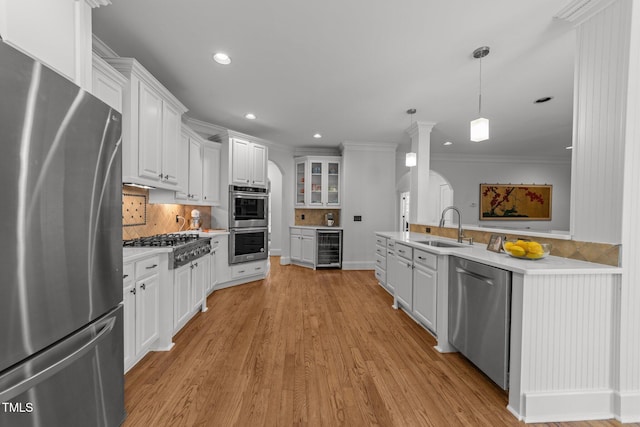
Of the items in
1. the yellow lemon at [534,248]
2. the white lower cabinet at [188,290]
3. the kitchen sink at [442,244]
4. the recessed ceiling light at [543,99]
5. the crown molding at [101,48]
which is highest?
the recessed ceiling light at [543,99]

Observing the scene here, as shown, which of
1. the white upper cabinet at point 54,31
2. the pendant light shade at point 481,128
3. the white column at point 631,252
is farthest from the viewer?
the pendant light shade at point 481,128

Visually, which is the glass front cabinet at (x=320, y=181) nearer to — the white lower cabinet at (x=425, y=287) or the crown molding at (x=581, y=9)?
the white lower cabinet at (x=425, y=287)

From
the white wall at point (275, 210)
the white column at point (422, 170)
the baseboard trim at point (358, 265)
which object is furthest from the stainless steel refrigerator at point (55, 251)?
the white wall at point (275, 210)

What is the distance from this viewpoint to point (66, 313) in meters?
1.03

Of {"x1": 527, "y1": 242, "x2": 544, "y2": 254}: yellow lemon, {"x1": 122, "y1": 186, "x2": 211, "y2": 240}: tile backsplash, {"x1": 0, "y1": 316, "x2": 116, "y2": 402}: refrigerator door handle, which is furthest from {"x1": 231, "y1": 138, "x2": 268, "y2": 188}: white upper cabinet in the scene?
{"x1": 527, "y1": 242, "x2": 544, "y2": 254}: yellow lemon

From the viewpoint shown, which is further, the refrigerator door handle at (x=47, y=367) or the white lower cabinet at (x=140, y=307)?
the white lower cabinet at (x=140, y=307)

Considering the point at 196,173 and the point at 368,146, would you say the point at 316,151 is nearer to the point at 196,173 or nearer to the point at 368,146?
the point at 368,146

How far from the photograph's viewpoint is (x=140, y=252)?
2010 mm

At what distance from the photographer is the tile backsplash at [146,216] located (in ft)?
8.98

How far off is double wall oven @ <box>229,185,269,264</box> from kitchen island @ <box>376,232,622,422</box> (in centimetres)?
368

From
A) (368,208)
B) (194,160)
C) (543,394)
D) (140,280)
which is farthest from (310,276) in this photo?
(543,394)

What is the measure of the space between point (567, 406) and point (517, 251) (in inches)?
36.8

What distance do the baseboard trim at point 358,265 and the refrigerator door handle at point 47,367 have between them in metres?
4.62

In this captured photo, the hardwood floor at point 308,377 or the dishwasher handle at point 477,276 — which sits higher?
the dishwasher handle at point 477,276
